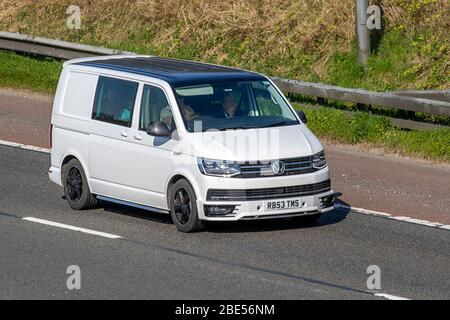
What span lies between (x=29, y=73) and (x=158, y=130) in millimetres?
11467

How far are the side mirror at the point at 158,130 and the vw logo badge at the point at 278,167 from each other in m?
1.33

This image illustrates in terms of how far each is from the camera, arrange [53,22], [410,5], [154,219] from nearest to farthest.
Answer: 1. [154,219]
2. [410,5]
3. [53,22]

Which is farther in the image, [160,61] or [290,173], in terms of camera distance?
[160,61]

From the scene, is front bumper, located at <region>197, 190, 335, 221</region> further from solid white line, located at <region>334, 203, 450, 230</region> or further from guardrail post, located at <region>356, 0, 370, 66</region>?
guardrail post, located at <region>356, 0, 370, 66</region>

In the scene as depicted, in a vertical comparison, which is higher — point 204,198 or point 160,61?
point 160,61

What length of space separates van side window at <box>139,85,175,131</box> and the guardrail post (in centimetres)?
759

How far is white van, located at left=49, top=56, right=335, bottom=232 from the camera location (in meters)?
14.5

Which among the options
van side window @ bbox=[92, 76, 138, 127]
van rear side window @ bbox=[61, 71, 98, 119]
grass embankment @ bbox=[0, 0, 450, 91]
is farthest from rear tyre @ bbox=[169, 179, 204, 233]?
grass embankment @ bbox=[0, 0, 450, 91]

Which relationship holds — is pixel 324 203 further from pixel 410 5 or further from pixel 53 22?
pixel 53 22

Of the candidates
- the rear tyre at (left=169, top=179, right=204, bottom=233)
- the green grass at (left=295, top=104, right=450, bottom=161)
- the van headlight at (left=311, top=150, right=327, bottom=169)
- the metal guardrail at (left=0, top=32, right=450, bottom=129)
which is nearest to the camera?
the rear tyre at (left=169, top=179, right=204, bottom=233)
